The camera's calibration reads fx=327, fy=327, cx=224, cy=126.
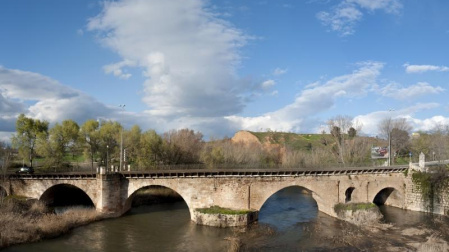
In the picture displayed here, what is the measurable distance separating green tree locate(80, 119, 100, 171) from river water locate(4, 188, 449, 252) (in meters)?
21.1

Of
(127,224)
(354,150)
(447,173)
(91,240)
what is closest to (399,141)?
(354,150)

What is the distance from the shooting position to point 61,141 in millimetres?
52344

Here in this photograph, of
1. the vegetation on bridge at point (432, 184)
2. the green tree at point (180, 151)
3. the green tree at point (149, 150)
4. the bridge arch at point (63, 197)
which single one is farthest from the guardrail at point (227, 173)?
the green tree at point (180, 151)

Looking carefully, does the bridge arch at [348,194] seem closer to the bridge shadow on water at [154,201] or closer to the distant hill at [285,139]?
the bridge shadow on water at [154,201]

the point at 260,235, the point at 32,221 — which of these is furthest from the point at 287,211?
the point at 32,221

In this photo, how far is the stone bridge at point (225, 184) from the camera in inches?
1358

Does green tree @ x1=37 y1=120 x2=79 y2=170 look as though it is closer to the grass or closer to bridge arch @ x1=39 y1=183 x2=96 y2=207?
bridge arch @ x1=39 y1=183 x2=96 y2=207

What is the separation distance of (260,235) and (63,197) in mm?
31722

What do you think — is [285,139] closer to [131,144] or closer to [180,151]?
[180,151]

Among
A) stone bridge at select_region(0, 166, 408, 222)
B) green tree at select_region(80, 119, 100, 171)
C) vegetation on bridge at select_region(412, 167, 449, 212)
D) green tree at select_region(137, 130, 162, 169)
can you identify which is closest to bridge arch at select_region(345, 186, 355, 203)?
stone bridge at select_region(0, 166, 408, 222)

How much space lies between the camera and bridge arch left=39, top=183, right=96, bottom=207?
4222cm

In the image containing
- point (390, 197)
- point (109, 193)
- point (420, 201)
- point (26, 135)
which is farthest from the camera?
point (26, 135)

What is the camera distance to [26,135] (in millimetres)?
51594

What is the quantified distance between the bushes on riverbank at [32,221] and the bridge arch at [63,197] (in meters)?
5.78
